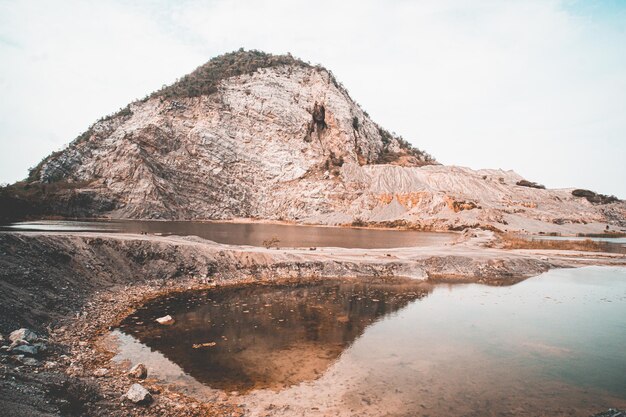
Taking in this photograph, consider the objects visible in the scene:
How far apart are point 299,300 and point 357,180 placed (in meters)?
71.8

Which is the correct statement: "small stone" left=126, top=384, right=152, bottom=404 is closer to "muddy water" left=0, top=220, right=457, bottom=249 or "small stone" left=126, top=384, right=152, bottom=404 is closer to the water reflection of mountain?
the water reflection of mountain

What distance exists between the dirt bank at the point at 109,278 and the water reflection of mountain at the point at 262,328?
147cm

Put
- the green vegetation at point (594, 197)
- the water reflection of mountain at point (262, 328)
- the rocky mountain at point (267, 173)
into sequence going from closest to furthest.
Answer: the water reflection of mountain at point (262, 328) < the rocky mountain at point (267, 173) < the green vegetation at point (594, 197)

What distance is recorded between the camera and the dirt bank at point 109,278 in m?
8.34

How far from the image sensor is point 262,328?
607 inches

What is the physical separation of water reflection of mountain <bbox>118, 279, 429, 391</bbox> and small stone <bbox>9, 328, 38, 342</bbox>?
3.55 metres

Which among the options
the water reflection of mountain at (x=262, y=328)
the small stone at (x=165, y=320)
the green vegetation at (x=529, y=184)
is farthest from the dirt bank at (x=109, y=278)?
the green vegetation at (x=529, y=184)

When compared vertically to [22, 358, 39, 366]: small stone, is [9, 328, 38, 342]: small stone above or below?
above

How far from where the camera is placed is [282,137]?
314 feet

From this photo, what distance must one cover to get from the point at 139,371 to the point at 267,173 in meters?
83.4

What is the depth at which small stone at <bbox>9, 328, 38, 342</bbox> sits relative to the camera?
33.2 ft

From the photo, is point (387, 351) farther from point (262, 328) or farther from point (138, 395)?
point (138, 395)

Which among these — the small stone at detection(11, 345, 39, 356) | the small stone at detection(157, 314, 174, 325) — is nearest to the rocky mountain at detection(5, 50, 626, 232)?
the small stone at detection(157, 314, 174, 325)

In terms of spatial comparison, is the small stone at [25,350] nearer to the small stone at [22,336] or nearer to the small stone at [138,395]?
the small stone at [22,336]
